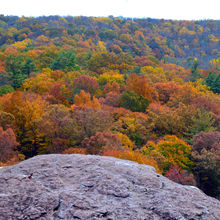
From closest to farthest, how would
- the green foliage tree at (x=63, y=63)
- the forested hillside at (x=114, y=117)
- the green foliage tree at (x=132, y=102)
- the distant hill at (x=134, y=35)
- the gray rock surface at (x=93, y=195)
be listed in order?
the gray rock surface at (x=93, y=195), the forested hillside at (x=114, y=117), the green foliage tree at (x=132, y=102), the green foliage tree at (x=63, y=63), the distant hill at (x=134, y=35)

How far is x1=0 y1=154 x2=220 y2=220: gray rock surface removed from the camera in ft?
16.9

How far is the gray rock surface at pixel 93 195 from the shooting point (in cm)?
514

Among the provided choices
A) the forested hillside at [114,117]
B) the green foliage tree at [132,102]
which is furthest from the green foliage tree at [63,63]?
the green foliage tree at [132,102]

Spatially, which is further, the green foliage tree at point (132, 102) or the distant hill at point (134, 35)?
the distant hill at point (134, 35)

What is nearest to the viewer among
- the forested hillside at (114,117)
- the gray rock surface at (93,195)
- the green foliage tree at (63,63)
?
the gray rock surface at (93,195)

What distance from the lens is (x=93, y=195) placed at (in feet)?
19.4

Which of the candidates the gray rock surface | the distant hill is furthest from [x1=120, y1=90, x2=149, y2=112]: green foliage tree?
the distant hill

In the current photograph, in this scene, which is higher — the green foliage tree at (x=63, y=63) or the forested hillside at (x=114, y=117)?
the green foliage tree at (x=63, y=63)

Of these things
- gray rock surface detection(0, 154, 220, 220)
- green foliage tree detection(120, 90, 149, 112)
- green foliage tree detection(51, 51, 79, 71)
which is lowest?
green foliage tree detection(120, 90, 149, 112)

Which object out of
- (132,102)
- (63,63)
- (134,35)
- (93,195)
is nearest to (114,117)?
(132,102)

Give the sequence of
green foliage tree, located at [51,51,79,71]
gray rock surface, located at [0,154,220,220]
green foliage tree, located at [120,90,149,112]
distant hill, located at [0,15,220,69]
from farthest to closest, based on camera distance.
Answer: distant hill, located at [0,15,220,69] < green foliage tree, located at [51,51,79,71] < green foliage tree, located at [120,90,149,112] < gray rock surface, located at [0,154,220,220]

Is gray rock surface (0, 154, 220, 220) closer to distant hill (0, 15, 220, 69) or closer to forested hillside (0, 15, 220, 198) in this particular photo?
forested hillside (0, 15, 220, 198)

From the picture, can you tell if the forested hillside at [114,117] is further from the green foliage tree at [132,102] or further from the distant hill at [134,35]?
the distant hill at [134,35]

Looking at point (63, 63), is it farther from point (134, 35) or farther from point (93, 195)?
point (134, 35)
